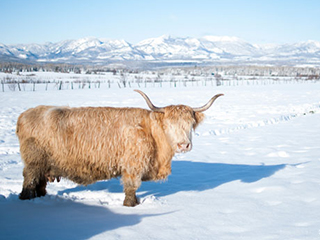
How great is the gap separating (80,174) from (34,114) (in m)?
1.18

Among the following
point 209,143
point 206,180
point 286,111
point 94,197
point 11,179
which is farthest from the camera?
point 286,111

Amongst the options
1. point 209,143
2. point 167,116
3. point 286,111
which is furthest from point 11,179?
point 286,111

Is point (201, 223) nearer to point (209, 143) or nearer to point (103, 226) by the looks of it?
point (103, 226)

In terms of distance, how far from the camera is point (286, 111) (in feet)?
56.1

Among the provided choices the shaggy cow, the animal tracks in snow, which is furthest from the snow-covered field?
the animal tracks in snow


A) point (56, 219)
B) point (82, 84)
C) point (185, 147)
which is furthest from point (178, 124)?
point (82, 84)

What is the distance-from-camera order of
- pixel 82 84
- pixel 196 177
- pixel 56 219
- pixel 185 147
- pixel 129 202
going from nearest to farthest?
pixel 56 219, pixel 185 147, pixel 129 202, pixel 196 177, pixel 82 84

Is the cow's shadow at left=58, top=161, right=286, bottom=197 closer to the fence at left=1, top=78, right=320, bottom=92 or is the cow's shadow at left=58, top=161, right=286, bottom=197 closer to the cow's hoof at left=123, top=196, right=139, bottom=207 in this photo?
the cow's hoof at left=123, top=196, right=139, bottom=207

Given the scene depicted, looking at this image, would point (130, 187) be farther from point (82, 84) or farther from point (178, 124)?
point (82, 84)

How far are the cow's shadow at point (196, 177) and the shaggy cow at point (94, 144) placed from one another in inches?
28.5

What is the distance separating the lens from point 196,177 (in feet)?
20.7

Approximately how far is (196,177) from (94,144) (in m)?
2.57

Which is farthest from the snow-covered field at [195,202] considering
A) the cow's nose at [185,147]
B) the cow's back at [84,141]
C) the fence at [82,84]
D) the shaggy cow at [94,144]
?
the fence at [82,84]

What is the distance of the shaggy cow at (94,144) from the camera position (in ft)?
14.9
